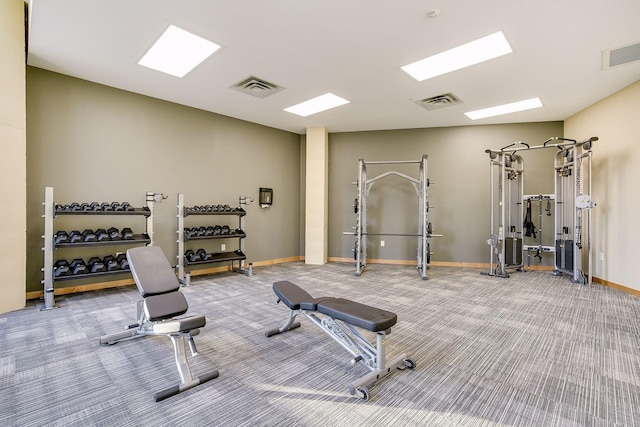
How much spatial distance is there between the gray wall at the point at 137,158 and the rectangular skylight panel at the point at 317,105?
3.98 feet

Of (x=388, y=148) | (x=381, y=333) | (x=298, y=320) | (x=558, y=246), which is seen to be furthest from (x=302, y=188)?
(x=381, y=333)

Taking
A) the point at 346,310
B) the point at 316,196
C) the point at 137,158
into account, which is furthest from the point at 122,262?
the point at 316,196

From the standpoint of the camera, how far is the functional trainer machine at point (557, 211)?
479cm

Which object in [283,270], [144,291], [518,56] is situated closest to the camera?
[144,291]

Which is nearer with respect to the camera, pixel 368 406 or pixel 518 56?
pixel 368 406

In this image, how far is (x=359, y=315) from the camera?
1.96m

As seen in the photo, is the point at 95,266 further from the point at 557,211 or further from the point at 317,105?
the point at 557,211

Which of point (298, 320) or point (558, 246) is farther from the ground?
point (558, 246)

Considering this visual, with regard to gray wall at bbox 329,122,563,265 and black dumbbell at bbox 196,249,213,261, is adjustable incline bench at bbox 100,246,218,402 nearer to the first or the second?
black dumbbell at bbox 196,249,213,261

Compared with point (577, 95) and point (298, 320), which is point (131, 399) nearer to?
point (298, 320)

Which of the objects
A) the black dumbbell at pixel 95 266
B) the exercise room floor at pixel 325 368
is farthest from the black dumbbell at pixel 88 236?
the exercise room floor at pixel 325 368

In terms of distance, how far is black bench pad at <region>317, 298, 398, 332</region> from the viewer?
1858 millimetres

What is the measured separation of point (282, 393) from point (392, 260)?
16.6ft

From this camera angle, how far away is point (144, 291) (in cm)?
219
